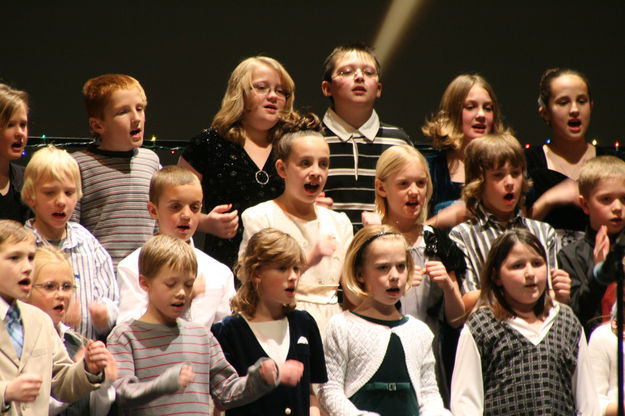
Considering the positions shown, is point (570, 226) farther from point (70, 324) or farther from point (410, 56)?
point (70, 324)

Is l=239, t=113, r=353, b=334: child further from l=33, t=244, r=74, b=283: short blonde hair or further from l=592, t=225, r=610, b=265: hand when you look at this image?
l=592, t=225, r=610, b=265: hand

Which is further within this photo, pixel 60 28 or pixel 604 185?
pixel 60 28

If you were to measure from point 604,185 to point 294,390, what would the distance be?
1649mm

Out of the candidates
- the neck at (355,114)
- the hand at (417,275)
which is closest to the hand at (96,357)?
the hand at (417,275)

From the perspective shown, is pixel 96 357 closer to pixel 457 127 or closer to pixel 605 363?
pixel 605 363

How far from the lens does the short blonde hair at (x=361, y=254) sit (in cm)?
314

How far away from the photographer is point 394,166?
11.7 ft

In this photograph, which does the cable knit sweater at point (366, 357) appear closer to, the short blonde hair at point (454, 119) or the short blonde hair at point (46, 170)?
the short blonde hair at point (46, 170)

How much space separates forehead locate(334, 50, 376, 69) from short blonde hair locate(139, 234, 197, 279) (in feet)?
5.19

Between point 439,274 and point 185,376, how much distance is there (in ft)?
3.59

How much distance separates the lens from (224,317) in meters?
3.03

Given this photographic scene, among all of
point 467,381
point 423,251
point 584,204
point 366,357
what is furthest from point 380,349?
point 584,204

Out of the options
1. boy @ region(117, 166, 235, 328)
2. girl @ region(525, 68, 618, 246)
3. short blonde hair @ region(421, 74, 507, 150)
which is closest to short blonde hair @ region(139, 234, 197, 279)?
boy @ region(117, 166, 235, 328)

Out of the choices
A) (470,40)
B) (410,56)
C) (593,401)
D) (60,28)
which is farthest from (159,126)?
(593,401)
